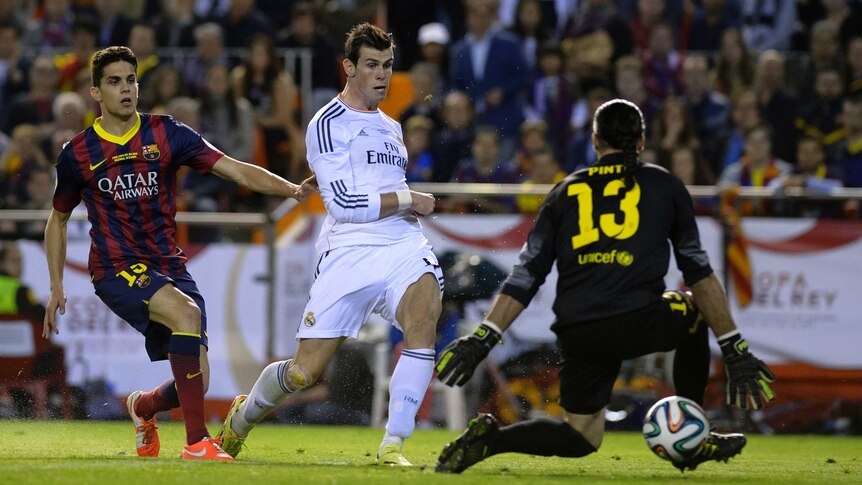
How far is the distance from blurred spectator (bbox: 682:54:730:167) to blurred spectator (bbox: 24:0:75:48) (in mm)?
7366

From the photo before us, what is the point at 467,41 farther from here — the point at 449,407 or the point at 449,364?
the point at 449,364

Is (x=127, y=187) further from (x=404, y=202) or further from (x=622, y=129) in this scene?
(x=622, y=129)

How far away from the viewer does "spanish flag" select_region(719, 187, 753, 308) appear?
12867 millimetres

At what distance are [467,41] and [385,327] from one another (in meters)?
3.82

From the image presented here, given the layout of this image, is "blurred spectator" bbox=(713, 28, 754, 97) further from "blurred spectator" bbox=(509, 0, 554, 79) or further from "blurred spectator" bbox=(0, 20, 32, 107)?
"blurred spectator" bbox=(0, 20, 32, 107)

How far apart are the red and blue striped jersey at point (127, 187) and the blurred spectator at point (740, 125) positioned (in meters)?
7.65

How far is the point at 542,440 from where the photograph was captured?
7.20 meters

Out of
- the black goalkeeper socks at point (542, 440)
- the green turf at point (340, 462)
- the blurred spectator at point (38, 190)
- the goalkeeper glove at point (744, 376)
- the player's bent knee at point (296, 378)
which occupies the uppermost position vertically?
the blurred spectator at point (38, 190)

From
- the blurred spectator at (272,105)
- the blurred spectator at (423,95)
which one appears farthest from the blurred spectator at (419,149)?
the blurred spectator at (272,105)

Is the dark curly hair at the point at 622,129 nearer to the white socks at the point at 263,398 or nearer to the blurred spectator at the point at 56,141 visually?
the white socks at the point at 263,398

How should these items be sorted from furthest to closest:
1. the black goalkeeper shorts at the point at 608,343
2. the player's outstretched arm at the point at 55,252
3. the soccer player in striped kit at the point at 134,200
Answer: the player's outstretched arm at the point at 55,252 → the soccer player in striped kit at the point at 134,200 → the black goalkeeper shorts at the point at 608,343

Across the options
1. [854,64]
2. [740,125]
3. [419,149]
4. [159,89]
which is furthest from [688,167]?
[159,89]

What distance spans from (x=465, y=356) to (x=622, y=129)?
1520 millimetres

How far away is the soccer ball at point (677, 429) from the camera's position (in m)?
7.16
